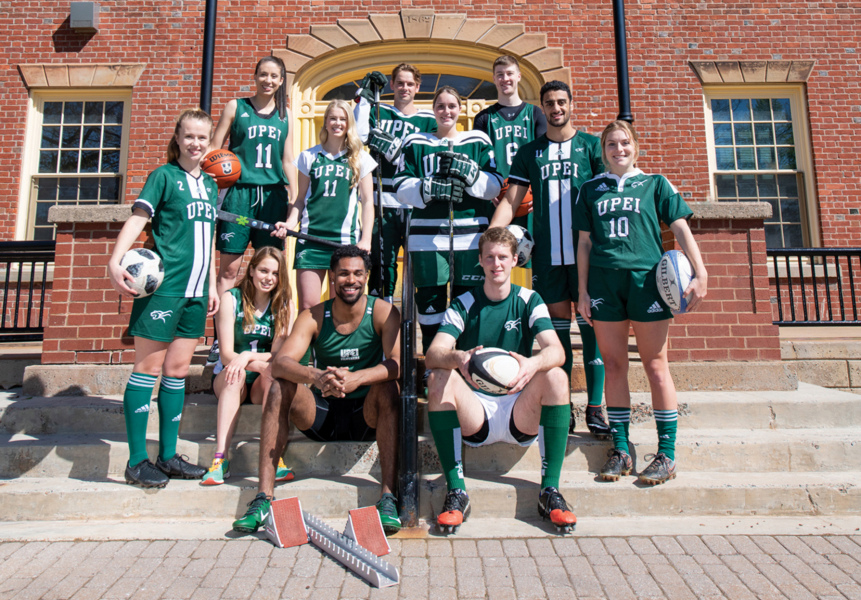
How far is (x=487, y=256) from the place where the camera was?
312 cm

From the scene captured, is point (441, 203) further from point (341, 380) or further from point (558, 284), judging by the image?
point (341, 380)

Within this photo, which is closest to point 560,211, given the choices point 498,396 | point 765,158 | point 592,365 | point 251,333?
point 592,365

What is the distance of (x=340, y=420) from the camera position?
3.36m

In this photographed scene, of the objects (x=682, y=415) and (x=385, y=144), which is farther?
(x=385, y=144)

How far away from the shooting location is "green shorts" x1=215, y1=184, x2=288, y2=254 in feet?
13.3

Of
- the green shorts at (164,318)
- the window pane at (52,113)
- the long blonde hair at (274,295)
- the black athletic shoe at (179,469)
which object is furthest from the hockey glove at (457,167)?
the window pane at (52,113)

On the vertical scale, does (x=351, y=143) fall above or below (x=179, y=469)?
above

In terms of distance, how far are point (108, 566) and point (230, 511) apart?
26.7 inches

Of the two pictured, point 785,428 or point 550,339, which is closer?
point 550,339

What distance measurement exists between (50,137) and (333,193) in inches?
219

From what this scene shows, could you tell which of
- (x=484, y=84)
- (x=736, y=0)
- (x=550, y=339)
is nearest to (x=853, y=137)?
(x=736, y=0)

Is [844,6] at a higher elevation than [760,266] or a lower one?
higher

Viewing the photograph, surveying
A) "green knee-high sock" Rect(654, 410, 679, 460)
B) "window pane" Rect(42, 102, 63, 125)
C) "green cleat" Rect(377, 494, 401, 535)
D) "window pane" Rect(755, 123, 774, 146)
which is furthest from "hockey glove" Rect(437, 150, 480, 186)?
"window pane" Rect(42, 102, 63, 125)

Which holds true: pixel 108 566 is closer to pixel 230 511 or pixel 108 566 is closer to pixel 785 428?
pixel 230 511
